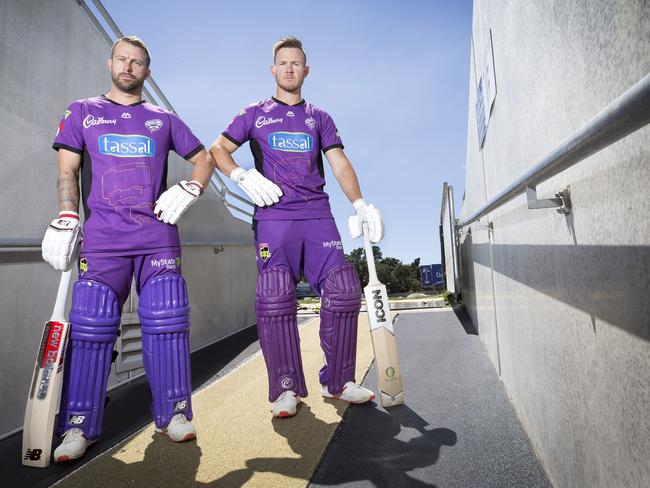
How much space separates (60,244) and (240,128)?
991 millimetres

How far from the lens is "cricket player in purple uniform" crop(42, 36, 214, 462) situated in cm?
171

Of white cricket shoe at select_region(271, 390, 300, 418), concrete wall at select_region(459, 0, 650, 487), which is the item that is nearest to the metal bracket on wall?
concrete wall at select_region(459, 0, 650, 487)

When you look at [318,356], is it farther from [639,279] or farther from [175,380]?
[639,279]

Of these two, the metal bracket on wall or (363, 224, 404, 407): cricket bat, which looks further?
(363, 224, 404, 407): cricket bat

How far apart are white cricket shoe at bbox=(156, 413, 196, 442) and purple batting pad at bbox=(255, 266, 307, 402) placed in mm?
415

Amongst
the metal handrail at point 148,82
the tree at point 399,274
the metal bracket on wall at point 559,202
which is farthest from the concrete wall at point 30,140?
the tree at point 399,274

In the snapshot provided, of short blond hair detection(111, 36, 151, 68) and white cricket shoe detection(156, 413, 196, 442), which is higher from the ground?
short blond hair detection(111, 36, 151, 68)

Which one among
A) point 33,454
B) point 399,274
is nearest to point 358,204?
point 33,454

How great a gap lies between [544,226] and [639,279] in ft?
1.90

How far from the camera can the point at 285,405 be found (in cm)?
194

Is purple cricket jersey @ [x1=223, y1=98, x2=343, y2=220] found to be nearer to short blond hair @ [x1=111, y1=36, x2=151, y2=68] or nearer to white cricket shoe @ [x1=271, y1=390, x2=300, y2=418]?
short blond hair @ [x1=111, y1=36, x2=151, y2=68]

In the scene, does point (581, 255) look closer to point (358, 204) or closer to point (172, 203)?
point (358, 204)

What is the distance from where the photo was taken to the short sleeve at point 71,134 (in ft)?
6.17

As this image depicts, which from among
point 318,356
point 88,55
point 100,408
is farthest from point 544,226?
point 88,55
